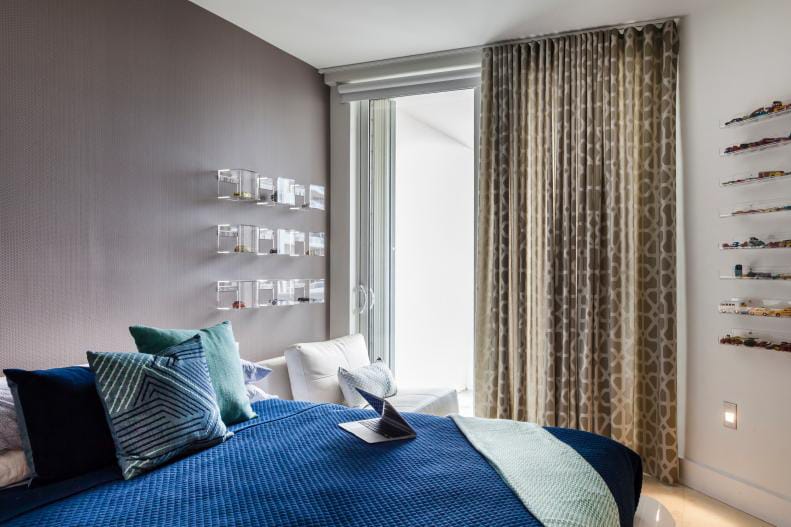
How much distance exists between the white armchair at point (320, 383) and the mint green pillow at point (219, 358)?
885 millimetres

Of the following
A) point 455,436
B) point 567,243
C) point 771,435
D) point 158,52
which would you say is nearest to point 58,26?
point 158,52

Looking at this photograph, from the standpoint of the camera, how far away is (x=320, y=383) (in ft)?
11.3

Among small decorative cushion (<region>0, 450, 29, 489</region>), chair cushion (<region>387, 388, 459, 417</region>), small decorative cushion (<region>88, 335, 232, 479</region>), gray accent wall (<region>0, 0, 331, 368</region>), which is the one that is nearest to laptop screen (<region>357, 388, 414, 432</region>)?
small decorative cushion (<region>88, 335, 232, 479</region>)

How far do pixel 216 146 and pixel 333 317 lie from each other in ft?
5.25

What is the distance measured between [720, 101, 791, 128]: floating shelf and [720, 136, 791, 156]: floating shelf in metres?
0.10

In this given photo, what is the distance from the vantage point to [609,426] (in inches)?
139

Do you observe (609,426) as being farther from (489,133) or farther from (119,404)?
(119,404)

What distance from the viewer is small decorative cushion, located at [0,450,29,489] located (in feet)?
5.94

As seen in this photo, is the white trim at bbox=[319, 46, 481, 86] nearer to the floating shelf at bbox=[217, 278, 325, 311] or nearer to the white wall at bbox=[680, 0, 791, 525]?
the white wall at bbox=[680, 0, 791, 525]

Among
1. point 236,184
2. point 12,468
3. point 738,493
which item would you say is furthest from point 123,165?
point 738,493

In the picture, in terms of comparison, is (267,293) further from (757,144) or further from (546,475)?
(757,144)

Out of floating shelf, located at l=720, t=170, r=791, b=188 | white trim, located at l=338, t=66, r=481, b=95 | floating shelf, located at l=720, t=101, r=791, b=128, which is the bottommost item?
floating shelf, located at l=720, t=170, r=791, b=188

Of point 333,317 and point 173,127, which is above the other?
point 173,127

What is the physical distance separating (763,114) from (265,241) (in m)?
2.83
